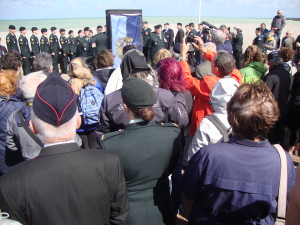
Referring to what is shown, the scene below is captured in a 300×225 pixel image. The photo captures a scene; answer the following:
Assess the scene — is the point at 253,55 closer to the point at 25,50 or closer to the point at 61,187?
the point at 61,187

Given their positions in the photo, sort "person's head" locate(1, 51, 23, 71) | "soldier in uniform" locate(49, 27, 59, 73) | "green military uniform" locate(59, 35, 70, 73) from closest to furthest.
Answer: "person's head" locate(1, 51, 23, 71) → "soldier in uniform" locate(49, 27, 59, 73) → "green military uniform" locate(59, 35, 70, 73)

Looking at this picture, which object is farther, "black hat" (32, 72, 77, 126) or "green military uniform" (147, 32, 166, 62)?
"green military uniform" (147, 32, 166, 62)

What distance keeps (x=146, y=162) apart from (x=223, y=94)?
3.44ft

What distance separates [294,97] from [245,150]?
3163mm

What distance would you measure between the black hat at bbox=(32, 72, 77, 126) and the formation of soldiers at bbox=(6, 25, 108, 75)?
1054cm

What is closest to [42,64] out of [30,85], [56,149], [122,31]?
[30,85]

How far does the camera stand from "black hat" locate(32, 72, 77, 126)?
1.40 meters

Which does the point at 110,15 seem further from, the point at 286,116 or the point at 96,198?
the point at 96,198

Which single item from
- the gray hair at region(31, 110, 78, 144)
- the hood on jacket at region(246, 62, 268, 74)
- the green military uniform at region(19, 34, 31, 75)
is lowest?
the green military uniform at region(19, 34, 31, 75)

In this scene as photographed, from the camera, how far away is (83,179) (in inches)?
54.7

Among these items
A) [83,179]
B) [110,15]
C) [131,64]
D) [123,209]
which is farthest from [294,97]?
[110,15]

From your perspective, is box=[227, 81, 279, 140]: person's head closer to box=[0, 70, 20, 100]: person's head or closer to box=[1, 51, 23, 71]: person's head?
box=[0, 70, 20, 100]: person's head

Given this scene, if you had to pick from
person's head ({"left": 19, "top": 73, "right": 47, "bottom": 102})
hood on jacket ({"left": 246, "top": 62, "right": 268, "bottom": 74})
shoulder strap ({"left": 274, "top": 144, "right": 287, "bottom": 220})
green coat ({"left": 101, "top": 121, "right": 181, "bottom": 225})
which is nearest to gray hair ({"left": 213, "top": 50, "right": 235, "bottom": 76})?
green coat ({"left": 101, "top": 121, "right": 181, "bottom": 225})

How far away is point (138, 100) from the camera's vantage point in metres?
1.82
